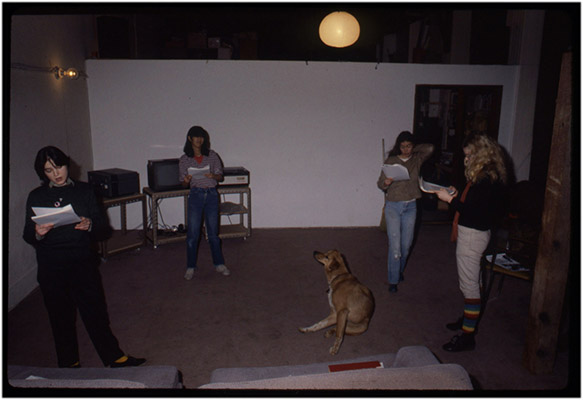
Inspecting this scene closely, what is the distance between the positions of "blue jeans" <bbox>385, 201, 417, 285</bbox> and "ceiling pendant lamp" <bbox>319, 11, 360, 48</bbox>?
2.07 m

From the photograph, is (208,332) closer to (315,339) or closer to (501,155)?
(315,339)

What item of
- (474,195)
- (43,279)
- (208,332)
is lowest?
(208,332)

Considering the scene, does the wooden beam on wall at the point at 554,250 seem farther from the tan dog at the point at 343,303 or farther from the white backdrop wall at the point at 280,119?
the white backdrop wall at the point at 280,119

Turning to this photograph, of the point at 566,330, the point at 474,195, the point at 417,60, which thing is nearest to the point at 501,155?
the point at 474,195

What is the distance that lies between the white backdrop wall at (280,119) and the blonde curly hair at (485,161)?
11.2ft

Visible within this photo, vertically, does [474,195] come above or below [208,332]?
above

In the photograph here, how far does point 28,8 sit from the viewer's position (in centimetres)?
159

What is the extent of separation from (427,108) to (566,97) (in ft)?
19.1

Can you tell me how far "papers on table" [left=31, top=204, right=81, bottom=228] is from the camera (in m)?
2.39

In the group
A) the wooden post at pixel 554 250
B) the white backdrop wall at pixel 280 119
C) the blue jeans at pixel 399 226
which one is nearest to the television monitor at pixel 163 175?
the white backdrop wall at pixel 280 119

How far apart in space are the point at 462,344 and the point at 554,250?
100 cm

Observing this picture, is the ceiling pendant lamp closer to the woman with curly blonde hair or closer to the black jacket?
the woman with curly blonde hair

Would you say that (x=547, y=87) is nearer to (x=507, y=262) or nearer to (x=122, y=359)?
(x=507, y=262)

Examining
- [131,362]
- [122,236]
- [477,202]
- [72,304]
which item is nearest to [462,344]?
[477,202]
